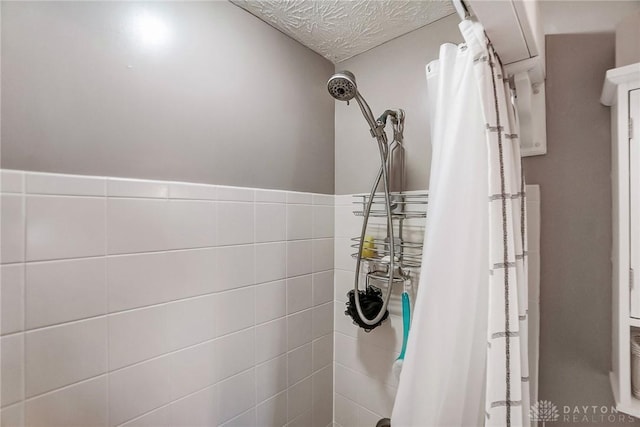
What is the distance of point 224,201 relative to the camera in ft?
3.30

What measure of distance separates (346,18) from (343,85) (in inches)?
13.9

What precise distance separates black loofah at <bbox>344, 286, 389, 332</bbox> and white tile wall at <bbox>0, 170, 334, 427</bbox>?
0.21 metres

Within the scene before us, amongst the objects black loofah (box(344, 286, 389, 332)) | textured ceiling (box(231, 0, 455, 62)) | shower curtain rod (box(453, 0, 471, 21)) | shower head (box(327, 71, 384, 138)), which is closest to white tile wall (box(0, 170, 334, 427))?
black loofah (box(344, 286, 389, 332))

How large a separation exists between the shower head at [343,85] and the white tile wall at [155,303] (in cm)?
46

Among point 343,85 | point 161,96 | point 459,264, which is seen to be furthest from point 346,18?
point 459,264

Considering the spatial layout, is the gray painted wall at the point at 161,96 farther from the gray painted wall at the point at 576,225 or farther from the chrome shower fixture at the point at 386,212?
the gray painted wall at the point at 576,225

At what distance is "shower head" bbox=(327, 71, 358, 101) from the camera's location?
3.18 feet

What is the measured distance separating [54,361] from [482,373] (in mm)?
1095

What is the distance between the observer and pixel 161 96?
869mm

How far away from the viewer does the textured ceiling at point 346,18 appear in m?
1.04

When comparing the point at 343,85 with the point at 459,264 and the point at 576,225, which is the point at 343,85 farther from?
the point at 576,225

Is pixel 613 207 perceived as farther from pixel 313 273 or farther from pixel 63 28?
pixel 63 28

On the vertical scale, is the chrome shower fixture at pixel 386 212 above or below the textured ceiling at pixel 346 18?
below

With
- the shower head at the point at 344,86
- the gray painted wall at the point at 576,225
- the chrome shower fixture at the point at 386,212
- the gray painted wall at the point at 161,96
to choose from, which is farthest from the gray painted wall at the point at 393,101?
the gray painted wall at the point at 576,225
